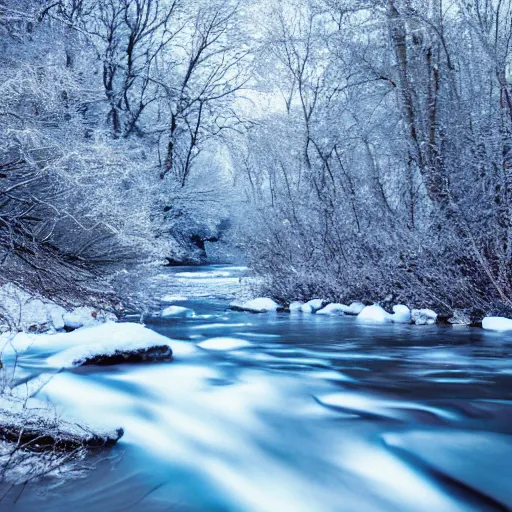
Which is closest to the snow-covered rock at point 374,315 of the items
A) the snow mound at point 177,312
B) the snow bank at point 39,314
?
the snow mound at point 177,312

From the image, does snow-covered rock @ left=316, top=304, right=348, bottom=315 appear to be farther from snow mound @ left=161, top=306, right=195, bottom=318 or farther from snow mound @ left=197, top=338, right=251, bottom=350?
snow mound @ left=197, top=338, right=251, bottom=350

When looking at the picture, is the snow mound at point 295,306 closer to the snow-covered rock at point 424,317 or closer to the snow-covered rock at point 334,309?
the snow-covered rock at point 334,309

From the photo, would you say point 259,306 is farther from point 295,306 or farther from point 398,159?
point 398,159

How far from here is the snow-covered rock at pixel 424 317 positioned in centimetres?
825

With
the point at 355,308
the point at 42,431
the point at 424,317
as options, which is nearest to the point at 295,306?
the point at 355,308

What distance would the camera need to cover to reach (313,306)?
34.6 feet

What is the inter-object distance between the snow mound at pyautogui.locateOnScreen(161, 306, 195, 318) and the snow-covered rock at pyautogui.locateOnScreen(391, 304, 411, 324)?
3483mm

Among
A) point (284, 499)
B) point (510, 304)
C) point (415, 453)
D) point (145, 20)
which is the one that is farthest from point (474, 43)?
point (284, 499)

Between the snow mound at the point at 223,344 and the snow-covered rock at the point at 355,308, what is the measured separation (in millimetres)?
2939

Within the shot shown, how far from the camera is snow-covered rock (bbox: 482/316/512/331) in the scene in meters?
7.15

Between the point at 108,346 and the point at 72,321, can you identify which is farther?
the point at 72,321

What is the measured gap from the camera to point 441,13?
30.1ft

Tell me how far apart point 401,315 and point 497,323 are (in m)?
1.61

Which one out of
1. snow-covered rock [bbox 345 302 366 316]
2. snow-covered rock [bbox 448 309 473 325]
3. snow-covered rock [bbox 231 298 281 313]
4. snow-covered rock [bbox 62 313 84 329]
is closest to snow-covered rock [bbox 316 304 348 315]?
snow-covered rock [bbox 345 302 366 316]
